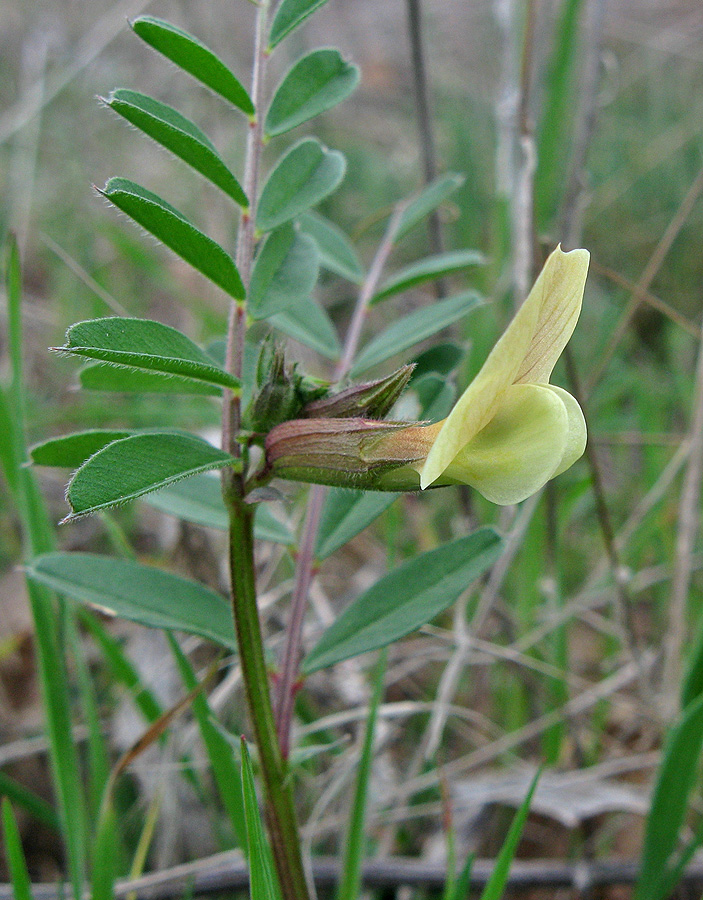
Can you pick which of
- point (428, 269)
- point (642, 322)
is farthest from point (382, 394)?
point (642, 322)

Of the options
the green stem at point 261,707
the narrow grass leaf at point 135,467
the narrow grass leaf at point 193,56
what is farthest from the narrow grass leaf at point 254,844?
the narrow grass leaf at point 193,56

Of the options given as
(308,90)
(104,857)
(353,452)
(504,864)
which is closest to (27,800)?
(104,857)

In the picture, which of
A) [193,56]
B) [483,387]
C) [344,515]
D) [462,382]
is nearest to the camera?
[483,387]

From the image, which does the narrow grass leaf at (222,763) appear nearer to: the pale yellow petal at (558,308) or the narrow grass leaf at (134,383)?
the narrow grass leaf at (134,383)

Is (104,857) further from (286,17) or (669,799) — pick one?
(286,17)

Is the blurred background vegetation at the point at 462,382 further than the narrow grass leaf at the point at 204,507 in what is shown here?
Yes

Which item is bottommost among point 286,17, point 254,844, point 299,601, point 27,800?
point 27,800

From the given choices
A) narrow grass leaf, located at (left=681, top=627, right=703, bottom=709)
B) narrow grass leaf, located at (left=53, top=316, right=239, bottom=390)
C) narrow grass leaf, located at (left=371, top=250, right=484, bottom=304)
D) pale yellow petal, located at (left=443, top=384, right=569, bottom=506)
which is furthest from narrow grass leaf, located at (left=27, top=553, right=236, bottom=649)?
narrow grass leaf, located at (left=681, top=627, right=703, bottom=709)
